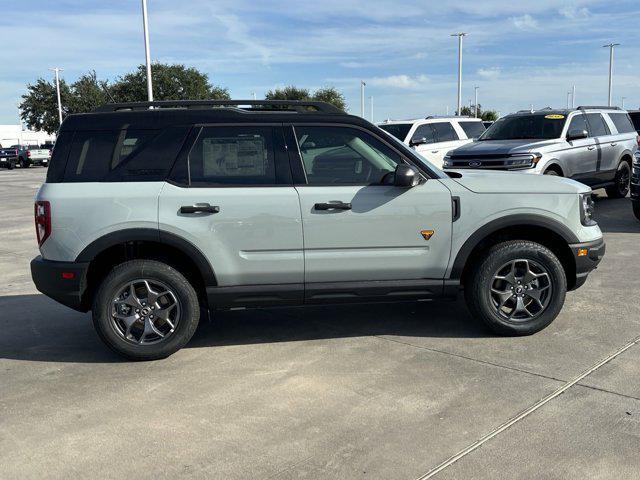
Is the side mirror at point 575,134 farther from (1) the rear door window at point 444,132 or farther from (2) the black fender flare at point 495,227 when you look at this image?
(2) the black fender flare at point 495,227

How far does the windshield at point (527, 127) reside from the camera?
1151 cm

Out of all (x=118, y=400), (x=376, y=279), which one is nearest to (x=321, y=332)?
(x=376, y=279)

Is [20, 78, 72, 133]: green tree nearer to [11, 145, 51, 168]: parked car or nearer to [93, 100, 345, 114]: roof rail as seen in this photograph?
[11, 145, 51, 168]: parked car

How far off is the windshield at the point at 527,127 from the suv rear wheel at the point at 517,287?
7.23m

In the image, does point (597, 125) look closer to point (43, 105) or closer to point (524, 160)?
point (524, 160)

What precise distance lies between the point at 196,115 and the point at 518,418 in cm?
309

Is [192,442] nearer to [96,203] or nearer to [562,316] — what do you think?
[96,203]

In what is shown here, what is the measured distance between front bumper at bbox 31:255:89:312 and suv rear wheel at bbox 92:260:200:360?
0.15 metres

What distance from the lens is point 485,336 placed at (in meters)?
5.02

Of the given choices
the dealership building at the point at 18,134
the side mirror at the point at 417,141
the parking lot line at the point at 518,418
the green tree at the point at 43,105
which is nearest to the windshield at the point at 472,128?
the side mirror at the point at 417,141

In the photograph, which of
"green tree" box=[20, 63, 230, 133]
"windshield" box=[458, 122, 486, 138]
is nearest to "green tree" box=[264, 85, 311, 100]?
"green tree" box=[20, 63, 230, 133]

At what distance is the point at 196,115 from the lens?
4.65 metres

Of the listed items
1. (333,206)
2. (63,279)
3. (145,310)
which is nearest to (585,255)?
(333,206)

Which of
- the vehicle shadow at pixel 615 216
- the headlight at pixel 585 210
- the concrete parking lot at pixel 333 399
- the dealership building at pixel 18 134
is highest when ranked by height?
the dealership building at pixel 18 134
